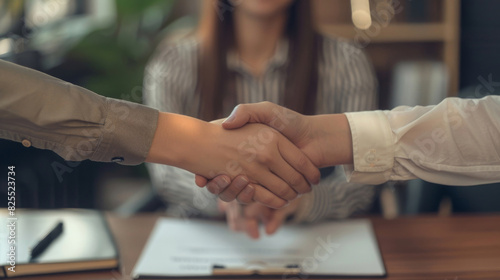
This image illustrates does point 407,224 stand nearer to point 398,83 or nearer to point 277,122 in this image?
point 277,122

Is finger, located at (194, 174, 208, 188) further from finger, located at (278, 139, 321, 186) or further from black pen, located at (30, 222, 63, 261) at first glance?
black pen, located at (30, 222, 63, 261)

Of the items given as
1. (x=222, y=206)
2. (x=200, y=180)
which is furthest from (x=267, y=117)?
(x=222, y=206)

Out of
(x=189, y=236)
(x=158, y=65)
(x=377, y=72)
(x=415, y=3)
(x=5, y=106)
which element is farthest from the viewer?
(x=377, y=72)

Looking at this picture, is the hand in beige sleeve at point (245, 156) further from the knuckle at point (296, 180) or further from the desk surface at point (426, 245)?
the desk surface at point (426, 245)

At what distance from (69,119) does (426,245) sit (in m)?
0.56

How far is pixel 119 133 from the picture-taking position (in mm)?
686

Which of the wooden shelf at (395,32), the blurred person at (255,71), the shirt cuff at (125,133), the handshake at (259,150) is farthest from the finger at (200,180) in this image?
the wooden shelf at (395,32)

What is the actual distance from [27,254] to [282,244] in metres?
0.38

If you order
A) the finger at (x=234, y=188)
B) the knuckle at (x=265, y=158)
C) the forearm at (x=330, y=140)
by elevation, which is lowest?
the finger at (x=234, y=188)

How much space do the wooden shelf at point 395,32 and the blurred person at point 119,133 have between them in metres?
0.97

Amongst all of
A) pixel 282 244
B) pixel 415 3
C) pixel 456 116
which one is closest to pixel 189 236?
pixel 282 244

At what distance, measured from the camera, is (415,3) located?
1560 mm

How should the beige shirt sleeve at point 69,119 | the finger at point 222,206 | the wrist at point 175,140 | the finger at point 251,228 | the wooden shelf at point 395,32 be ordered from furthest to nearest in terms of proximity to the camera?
1. the wooden shelf at point 395,32
2. the finger at point 222,206
3. the finger at point 251,228
4. the wrist at point 175,140
5. the beige shirt sleeve at point 69,119

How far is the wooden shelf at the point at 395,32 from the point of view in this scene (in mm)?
1612
